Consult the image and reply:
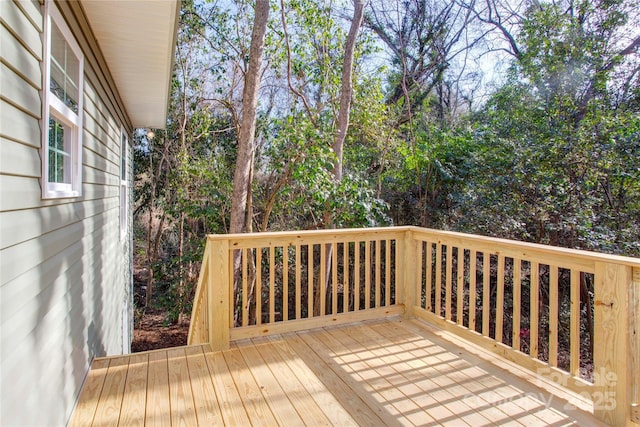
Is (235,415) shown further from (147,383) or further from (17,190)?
(17,190)

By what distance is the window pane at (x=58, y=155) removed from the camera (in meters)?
2.19

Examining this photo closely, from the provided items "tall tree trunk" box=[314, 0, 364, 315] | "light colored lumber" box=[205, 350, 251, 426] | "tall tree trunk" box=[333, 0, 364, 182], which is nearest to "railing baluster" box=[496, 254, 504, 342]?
"light colored lumber" box=[205, 350, 251, 426]

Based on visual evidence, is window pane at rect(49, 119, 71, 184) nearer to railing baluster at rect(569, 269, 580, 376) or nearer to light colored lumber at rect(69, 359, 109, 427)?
light colored lumber at rect(69, 359, 109, 427)

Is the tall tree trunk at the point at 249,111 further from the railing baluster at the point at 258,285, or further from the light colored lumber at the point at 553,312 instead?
the light colored lumber at the point at 553,312

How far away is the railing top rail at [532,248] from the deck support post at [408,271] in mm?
136

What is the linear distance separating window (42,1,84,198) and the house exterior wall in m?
0.08

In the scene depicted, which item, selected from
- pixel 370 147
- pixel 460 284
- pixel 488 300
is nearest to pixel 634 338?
pixel 488 300

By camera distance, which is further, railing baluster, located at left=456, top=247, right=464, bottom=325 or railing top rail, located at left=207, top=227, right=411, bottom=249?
railing baluster, located at left=456, top=247, right=464, bottom=325

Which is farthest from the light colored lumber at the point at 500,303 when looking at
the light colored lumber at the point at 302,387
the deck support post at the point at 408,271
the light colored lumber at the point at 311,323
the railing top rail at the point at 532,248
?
the light colored lumber at the point at 302,387

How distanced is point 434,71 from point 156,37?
33.1 ft

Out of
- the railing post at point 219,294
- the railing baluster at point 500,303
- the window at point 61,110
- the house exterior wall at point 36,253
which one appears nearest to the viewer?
the house exterior wall at point 36,253

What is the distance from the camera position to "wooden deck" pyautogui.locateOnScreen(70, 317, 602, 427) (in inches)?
87.0

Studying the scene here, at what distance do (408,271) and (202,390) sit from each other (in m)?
2.27

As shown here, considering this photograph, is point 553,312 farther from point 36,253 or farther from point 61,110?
point 61,110
